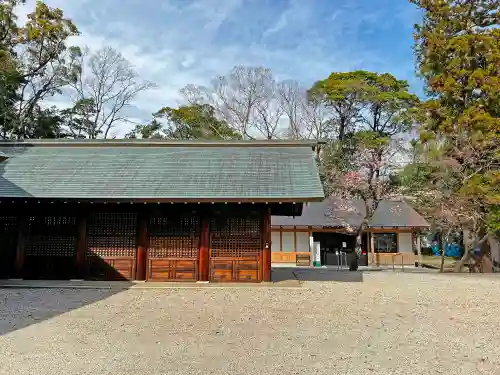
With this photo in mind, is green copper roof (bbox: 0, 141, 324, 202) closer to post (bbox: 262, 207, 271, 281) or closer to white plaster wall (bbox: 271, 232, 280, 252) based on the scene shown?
post (bbox: 262, 207, 271, 281)

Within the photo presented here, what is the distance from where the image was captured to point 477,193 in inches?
604

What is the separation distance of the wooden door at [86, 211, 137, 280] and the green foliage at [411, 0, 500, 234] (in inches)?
499

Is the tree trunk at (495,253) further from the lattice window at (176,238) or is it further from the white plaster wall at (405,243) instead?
the lattice window at (176,238)

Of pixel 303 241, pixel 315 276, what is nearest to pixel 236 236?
pixel 315 276

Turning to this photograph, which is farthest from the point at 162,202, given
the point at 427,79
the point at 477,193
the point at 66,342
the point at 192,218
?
the point at 427,79

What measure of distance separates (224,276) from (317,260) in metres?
12.0

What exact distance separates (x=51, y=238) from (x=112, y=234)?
1.63m

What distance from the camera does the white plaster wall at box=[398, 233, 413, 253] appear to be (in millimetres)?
21438

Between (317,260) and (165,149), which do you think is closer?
(165,149)

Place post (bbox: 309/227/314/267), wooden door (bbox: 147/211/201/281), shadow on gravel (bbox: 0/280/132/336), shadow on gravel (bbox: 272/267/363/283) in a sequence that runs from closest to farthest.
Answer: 1. shadow on gravel (bbox: 0/280/132/336)
2. wooden door (bbox: 147/211/201/281)
3. shadow on gravel (bbox: 272/267/363/283)
4. post (bbox: 309/227/314/267)

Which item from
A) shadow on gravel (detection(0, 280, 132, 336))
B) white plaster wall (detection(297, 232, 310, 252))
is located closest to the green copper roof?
shadow on gravel (detection(0, 280, 132, 336))

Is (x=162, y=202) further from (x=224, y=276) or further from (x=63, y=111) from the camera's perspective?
(x=63, y=111)

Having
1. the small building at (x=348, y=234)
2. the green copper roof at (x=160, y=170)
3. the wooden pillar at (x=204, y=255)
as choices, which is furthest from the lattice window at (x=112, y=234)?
the small building at (x=348, y=234)

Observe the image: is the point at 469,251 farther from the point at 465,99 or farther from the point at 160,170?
the point at 160,170
